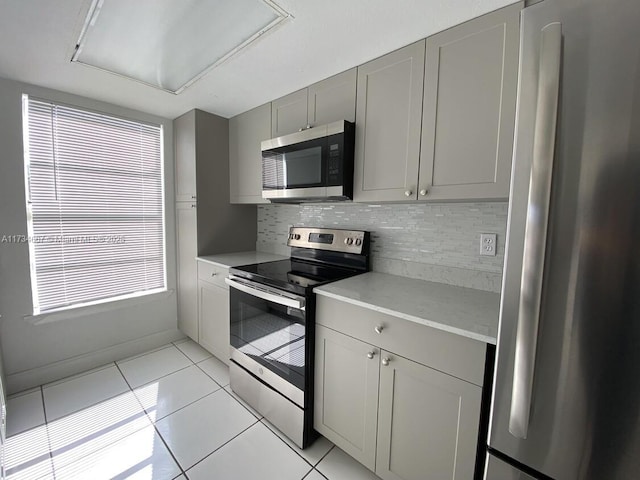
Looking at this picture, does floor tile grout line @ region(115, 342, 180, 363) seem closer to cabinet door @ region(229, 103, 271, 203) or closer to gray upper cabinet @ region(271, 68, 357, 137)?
cabinet door @ region(229, 103, 271, 203)

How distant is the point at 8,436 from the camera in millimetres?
1570

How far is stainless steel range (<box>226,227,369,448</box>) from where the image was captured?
1499 millimetres

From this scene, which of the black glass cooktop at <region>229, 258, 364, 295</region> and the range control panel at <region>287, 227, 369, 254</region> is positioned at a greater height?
the range control panel at <region>287, 227, 369, 254</region>

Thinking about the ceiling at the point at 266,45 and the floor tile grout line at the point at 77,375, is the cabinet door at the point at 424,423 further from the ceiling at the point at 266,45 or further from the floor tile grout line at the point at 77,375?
the floor tile grout line at the point at 77,375

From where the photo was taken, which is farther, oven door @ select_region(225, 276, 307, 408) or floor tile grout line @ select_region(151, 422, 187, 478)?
oven door @ select_region(225, 276, 307, 408)

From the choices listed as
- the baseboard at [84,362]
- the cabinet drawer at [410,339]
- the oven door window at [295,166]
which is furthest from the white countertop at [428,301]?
the baseboard at [84,362]

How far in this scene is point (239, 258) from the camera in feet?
7.79

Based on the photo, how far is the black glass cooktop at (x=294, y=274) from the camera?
1518mm

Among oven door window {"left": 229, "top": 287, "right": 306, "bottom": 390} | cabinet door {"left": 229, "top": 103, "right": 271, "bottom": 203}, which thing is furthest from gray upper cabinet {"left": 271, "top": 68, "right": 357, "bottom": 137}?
oven door window {"left": 229, "top": 287, "right": 306, "bottom": 390}

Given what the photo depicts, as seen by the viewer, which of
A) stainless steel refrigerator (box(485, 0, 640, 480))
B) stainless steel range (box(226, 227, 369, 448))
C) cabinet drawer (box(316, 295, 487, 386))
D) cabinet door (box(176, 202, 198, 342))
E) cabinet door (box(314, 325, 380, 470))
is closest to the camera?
stainless steel refrigerator (box(485, 0, 640, 480))

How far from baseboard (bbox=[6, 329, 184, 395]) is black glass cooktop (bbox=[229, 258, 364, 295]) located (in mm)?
1335

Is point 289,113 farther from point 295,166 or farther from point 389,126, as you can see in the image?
point 389,126

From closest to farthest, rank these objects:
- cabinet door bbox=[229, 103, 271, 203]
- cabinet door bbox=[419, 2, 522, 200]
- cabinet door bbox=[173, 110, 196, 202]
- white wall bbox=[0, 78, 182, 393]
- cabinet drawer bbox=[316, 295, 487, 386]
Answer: cabinet drawer bbox=[316, 295, 487, 386], cabinet door bbox=[419, 2, 522, 200], white wall bbox=[0, 78, 182, 393], cabinet door bbox=[229, 103, 271, 203], cabinet door bbox=[173, 110, 196, 202]

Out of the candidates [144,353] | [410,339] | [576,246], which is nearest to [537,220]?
[576,246]
